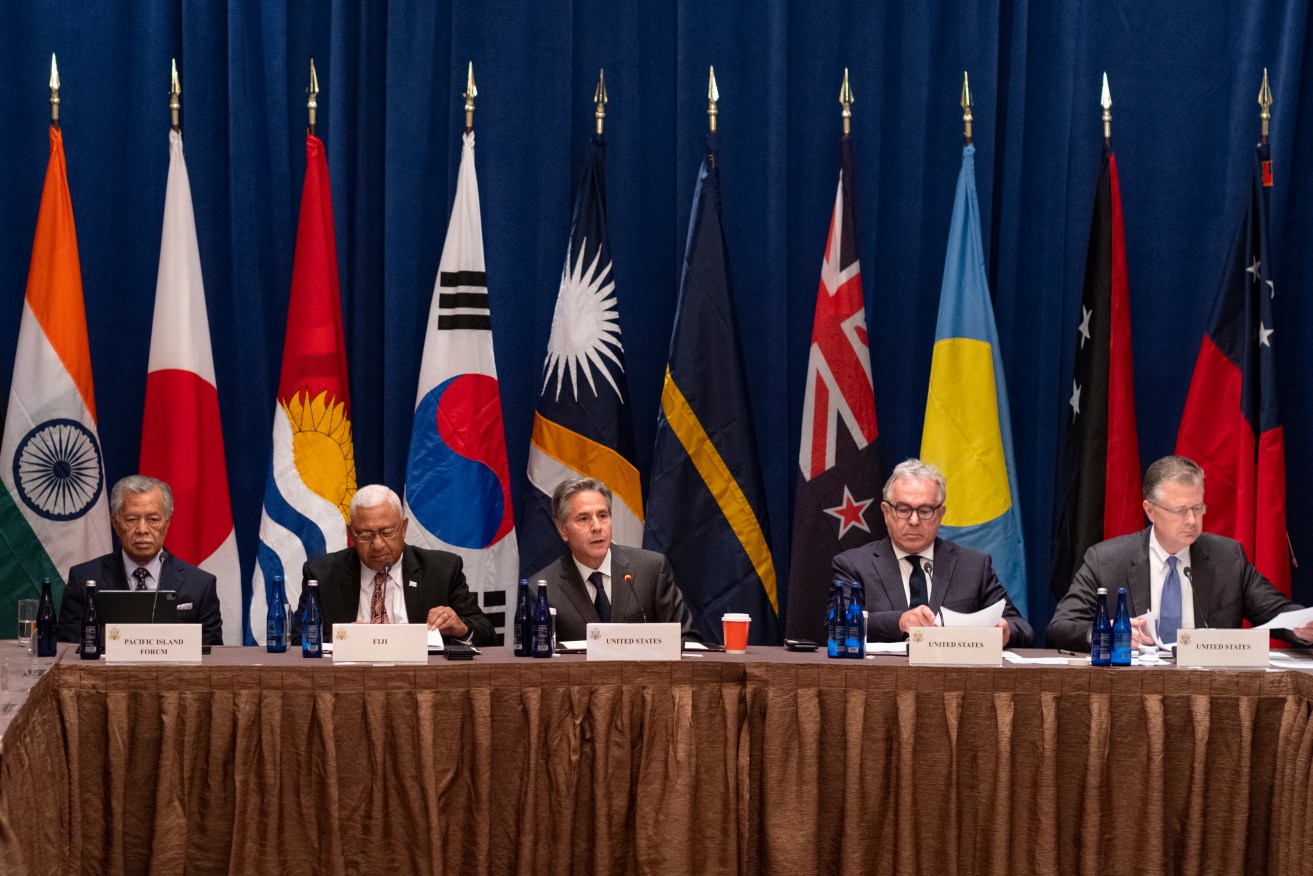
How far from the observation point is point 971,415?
18.6 ft

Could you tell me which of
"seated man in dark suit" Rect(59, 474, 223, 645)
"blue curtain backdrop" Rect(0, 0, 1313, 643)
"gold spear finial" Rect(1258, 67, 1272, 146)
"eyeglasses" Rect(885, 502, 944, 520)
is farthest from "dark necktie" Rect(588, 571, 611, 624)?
"gold spear finial" Rect(1258, 67, 1272, 146)

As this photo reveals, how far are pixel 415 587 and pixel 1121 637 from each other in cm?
225

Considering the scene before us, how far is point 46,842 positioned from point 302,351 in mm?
2591

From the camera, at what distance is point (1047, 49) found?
614cm

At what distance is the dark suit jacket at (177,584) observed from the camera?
186 inches

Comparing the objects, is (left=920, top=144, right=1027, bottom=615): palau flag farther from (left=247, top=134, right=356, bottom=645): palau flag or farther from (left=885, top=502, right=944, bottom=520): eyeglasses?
(left=247, top=134, right=356, bottom=645): palau flag

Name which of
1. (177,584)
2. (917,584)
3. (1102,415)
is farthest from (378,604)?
(1102,415)

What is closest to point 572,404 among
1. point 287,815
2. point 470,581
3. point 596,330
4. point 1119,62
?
point 596,330

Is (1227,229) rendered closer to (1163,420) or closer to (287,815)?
(1163,420)

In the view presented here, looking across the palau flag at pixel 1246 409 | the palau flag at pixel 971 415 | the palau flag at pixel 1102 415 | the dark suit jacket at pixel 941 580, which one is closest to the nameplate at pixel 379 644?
the dark suit jacket at pixel 941 580

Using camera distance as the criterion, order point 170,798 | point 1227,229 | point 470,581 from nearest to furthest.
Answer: point 170,798 → point 470,581 → point 1227,229

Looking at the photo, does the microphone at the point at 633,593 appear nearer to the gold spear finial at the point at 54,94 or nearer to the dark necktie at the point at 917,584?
the dark necktie at the point at 917,584

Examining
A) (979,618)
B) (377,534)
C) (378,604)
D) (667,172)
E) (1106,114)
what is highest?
(1106,114)

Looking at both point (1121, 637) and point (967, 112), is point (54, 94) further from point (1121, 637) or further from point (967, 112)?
point (1121, 637)
